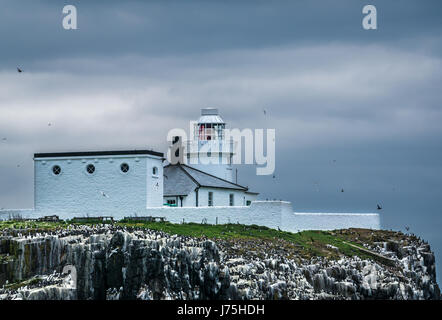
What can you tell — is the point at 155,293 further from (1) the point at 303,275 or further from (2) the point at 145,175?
(2) the point at 145,175

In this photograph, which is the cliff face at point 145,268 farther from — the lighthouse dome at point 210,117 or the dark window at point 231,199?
the lighthouse dome at point 210,117

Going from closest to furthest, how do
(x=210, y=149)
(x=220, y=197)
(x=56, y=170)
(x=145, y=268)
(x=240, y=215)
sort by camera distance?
1. (x=145, y=268)
2. (x=240, y=215)
3. (x=56, y=170)
4. (x=220, y=197)
5. (x=210, y=149)

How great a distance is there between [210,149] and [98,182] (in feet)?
47.3

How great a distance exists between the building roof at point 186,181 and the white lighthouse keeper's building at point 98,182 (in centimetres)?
291

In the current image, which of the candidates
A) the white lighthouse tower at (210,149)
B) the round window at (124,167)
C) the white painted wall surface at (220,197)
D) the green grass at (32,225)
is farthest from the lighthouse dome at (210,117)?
the green grass at (32,225)

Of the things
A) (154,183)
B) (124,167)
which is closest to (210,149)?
(154,183)

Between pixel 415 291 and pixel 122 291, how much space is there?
21.6 metres

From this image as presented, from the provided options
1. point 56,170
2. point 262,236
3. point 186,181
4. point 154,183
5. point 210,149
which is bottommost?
point 262,236

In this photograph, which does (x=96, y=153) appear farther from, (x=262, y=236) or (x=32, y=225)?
(x=262, y=236)

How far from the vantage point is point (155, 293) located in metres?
60.2

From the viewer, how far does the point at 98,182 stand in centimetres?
7850

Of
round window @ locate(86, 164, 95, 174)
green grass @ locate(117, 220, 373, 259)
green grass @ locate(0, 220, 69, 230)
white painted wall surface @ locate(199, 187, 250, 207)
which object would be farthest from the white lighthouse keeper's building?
green grass @ locate(0, 220, 69, 230)

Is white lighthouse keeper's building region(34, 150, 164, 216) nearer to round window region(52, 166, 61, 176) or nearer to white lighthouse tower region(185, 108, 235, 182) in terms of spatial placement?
round window region(52, 166, 61, 176)
